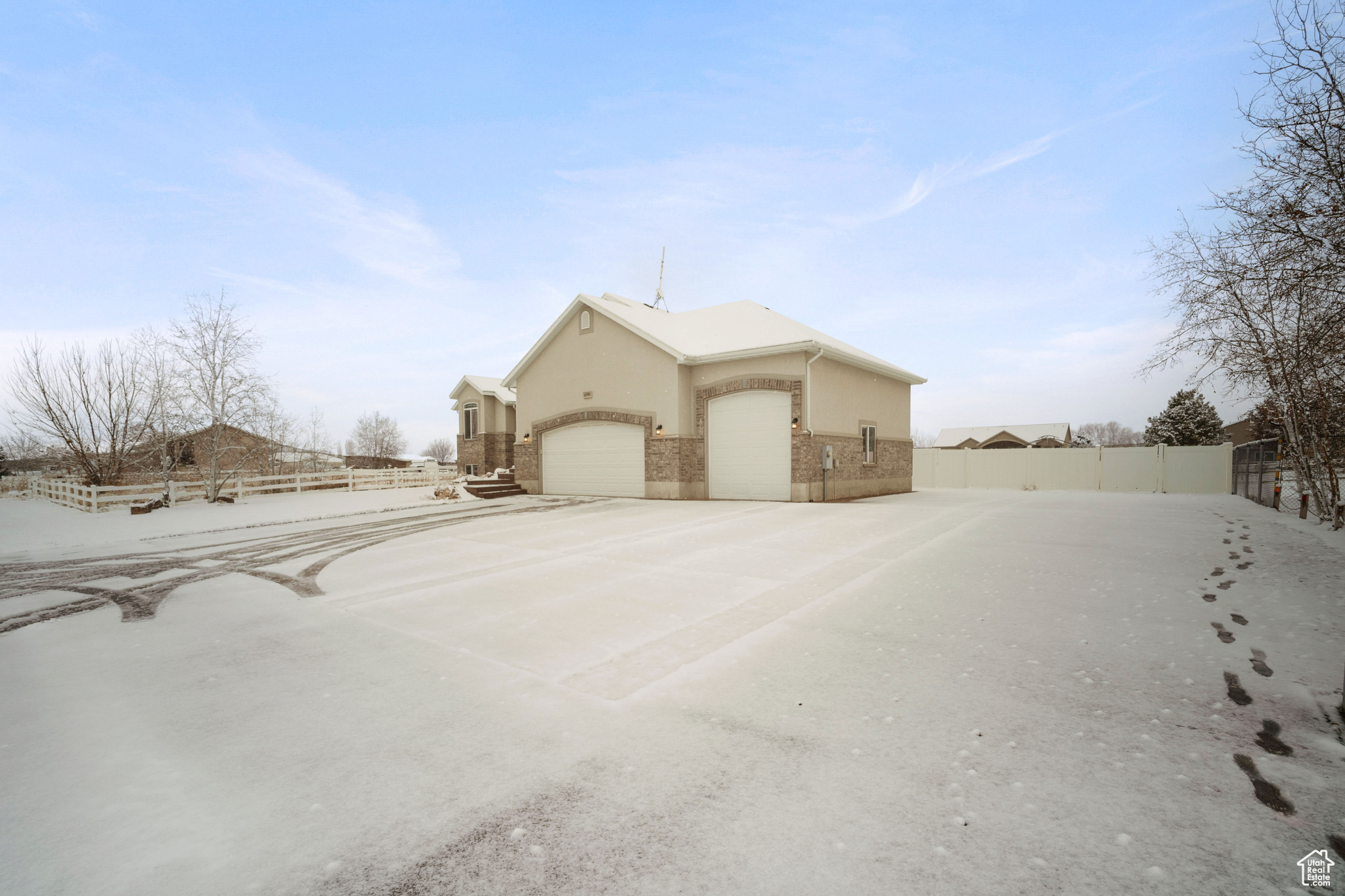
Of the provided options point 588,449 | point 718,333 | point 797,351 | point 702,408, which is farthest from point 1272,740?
point 588,449

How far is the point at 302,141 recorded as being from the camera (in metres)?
13.1

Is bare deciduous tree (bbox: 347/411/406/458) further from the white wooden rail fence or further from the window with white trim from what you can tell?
the window with white trim

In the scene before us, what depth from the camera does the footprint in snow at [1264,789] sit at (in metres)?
2.02

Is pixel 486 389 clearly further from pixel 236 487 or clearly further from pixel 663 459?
pixel 663 459

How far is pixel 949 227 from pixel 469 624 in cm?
1705

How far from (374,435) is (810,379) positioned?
6155 cm

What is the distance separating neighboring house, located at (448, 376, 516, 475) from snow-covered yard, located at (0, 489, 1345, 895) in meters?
19.0

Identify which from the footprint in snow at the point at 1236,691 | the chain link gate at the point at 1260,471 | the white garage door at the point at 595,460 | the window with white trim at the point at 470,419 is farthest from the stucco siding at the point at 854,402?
the window with white trim at the point at 470,419

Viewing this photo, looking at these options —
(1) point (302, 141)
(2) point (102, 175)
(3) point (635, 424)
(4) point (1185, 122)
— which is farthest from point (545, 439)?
(4) point (1185, 122)

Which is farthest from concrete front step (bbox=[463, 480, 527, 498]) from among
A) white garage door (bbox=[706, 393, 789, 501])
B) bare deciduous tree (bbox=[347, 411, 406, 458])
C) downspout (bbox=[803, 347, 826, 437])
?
bare deciduous tree (bbox=[347, 411, 406, 458])

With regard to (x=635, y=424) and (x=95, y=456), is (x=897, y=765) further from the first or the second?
(x=95, y=456)

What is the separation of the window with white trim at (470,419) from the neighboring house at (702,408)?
25.1 feet

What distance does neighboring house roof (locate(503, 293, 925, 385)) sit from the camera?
14562mm

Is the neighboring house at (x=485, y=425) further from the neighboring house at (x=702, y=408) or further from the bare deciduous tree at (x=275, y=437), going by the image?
the bare deciduous tree at (x=275, y=437)
